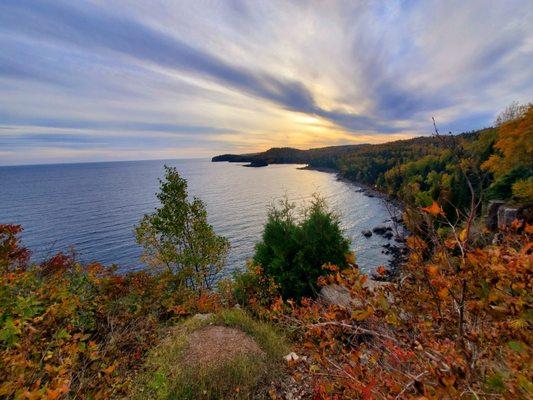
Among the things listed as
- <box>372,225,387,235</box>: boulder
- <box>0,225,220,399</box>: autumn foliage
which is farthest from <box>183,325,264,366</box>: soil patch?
<box>372,225,387,235</box>: boulder

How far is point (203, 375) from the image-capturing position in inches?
294

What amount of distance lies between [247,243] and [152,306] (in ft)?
105

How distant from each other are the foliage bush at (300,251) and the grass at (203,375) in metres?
9.27

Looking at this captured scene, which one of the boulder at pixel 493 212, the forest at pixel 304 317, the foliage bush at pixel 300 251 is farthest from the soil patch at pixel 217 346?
the boulder at pixel 493 212

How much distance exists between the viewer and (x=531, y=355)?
2.12 m

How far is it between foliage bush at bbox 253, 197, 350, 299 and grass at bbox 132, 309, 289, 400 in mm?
9273

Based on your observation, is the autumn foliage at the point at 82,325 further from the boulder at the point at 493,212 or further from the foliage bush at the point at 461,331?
the boulder at the point at 493,212

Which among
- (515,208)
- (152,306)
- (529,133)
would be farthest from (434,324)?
(529,133)

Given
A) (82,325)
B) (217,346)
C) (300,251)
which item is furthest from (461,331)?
(300,251)

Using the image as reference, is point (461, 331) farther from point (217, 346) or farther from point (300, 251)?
point (300, 251)

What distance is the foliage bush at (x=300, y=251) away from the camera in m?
18.9

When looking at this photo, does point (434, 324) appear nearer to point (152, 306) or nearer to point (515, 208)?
point (152, 306)

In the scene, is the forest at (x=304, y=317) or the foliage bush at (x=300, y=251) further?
the foliage bush at (x=300, y=251)

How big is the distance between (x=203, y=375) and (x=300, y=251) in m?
12.3
